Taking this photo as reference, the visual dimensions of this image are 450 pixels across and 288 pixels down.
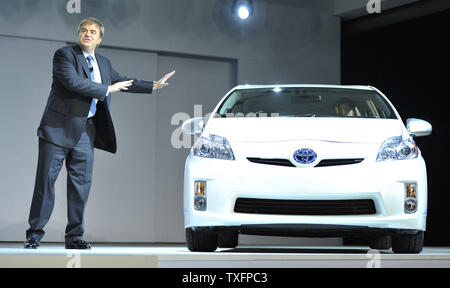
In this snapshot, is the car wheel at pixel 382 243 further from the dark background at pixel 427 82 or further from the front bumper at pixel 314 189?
the dark background at pixel 427 82

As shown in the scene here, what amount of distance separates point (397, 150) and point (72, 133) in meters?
2.16

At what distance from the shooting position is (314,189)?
416 centimetres

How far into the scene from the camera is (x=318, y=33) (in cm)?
1083

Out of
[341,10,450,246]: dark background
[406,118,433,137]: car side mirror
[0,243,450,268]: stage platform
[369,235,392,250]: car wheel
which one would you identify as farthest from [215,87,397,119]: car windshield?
[341,10,450,246]: dark background

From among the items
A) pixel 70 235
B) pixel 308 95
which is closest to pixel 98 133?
pixel 70 235

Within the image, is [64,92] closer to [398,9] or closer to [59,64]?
[59,64]

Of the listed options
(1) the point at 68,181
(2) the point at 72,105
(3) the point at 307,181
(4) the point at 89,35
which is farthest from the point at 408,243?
(4) the point at 89,35

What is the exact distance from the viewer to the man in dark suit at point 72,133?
15.4ft

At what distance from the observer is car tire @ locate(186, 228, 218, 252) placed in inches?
181

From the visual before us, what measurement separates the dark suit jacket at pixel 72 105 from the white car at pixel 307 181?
815mm

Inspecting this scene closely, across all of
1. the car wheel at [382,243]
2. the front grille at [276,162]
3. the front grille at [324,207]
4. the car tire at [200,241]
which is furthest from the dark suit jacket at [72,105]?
the car wheel at [382,243]

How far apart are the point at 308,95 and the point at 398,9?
5.40m

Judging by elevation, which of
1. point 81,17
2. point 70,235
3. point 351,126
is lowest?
point 70,235

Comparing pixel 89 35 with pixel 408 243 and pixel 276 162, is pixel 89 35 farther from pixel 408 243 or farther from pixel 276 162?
pixel 408 243
